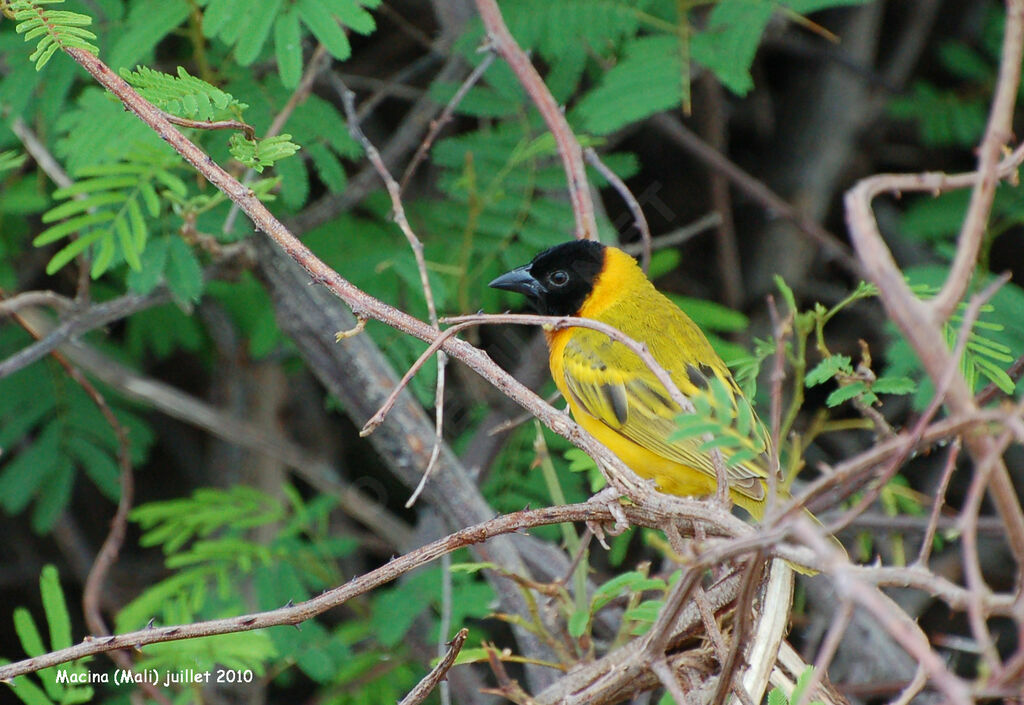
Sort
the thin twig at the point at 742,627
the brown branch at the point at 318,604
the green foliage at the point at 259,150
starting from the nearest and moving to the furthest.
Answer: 1. the thin twig at the point at 742,627
2. the brown branch at the point at 318,604
3. the green foliage at the point at 259,150

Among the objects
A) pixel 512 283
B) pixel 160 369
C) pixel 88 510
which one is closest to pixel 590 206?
pixel 512 283

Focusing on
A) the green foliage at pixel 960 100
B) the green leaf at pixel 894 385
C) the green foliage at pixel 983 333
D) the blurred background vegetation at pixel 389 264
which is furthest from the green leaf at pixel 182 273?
the green foliage at pixel 960 100

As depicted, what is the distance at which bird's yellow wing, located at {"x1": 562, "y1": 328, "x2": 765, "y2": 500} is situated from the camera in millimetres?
2924

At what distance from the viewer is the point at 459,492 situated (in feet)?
10.0

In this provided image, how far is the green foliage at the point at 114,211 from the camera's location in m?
2.85

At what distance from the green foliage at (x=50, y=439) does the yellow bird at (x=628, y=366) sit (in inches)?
67.3

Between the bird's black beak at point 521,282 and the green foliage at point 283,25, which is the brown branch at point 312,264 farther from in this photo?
the bird's black beak at point 521,282

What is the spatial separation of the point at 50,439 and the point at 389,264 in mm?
1592

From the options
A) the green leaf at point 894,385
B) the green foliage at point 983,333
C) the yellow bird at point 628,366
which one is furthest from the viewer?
the green foliage at point 983,333

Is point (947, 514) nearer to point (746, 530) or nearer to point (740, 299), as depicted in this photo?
point (740, 299)

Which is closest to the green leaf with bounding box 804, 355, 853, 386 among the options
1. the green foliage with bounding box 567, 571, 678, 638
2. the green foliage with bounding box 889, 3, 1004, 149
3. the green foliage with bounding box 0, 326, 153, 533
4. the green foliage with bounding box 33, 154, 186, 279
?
the green foliage with bounding box 567, 571, 678, 638

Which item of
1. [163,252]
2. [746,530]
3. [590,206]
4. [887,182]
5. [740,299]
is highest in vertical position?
[163,252]

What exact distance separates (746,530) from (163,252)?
1995 mm

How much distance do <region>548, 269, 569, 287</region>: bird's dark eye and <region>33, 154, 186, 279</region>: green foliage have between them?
1.18m
